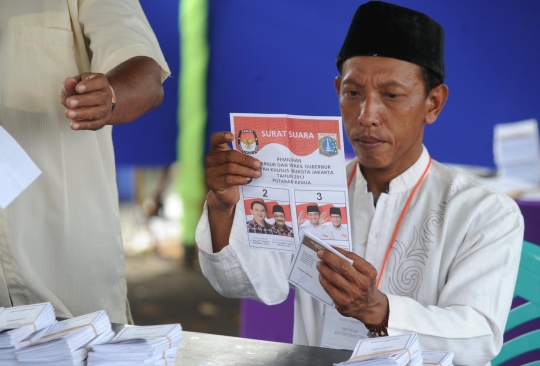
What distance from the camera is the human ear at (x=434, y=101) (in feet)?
6.86

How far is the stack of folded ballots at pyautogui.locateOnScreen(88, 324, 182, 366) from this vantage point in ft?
4.72

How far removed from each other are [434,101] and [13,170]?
1.23m

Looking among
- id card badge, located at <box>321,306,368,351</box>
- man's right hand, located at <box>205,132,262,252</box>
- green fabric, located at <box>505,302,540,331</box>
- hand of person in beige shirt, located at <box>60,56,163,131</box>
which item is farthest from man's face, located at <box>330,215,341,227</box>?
green fabric, located at <box>505,302,540,331</box>

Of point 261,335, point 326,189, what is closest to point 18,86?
point 326,189

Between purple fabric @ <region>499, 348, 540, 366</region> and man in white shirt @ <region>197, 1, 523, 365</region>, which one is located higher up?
man in white shirt @ <region>197, 1, 523, 365</region>

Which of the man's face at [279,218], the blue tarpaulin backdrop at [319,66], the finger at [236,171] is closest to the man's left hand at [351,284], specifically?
the man's face at [279,218]

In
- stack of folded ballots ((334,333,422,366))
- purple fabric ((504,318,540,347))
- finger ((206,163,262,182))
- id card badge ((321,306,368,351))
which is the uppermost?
finger ((206,163,262,182))

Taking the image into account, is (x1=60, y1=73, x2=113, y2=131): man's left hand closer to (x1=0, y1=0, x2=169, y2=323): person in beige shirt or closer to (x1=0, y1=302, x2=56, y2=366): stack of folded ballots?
(x1=0, y1=0, x2=169, y2=323): person in beige shirt

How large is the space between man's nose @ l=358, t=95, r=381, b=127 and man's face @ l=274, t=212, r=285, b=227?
43 centimetres

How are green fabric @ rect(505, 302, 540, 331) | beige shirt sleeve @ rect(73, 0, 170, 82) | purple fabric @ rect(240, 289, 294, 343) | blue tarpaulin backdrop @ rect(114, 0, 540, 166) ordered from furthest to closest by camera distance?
blue tarpaulin backdrop @ rect(114, 0, 540, 166) → purple fabric @ rect(240, 289, 294, 343) → green fabric @ rect(505, 302, 540, 331) → beige shirt sleeve @ rect(73, 0, 170, 82)

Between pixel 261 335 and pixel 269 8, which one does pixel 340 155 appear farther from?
pixel 269 8

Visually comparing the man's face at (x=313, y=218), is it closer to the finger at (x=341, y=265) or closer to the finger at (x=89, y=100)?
the finger at (x=341, y=265)

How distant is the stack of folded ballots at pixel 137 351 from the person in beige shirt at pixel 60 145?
0.52m

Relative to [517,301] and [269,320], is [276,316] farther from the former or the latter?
[517,301]
